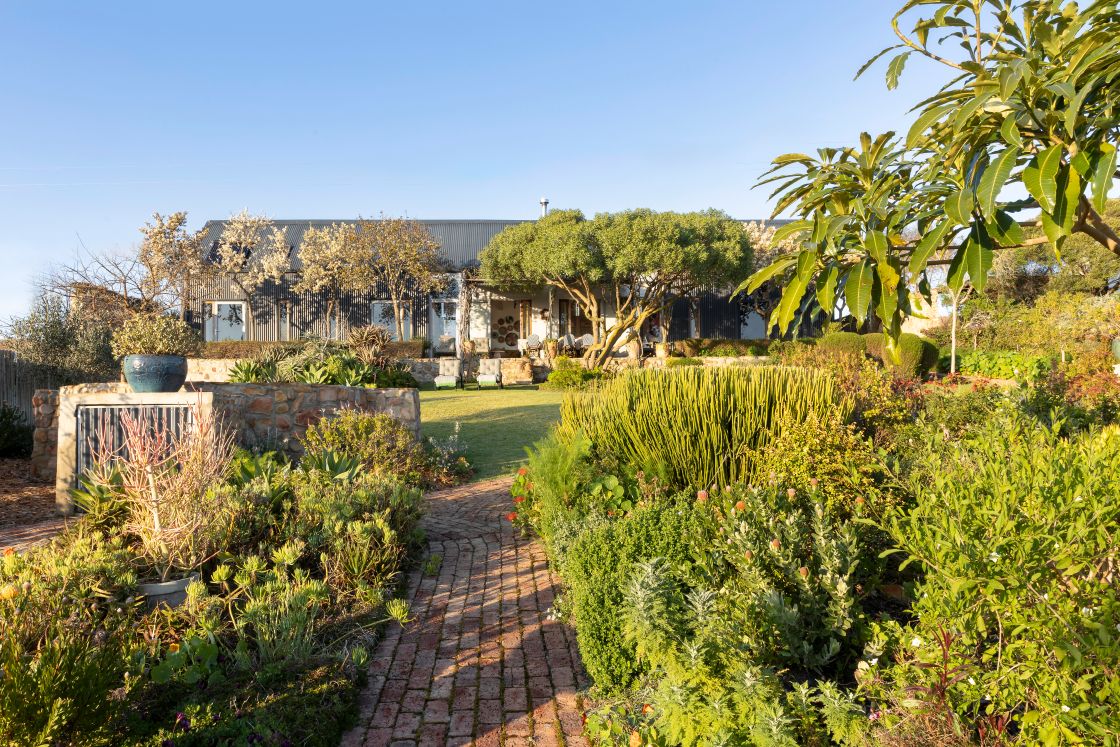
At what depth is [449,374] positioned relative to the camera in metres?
19.4

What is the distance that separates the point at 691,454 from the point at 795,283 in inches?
117

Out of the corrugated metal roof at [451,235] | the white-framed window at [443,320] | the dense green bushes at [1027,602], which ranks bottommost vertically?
the dense green bushes at [1027,602]

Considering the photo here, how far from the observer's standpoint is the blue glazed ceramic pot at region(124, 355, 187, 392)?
6715 mm

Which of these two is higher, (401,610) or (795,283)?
(795,283)

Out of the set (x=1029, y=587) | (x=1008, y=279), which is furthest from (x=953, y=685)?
(x=1008, y=279)

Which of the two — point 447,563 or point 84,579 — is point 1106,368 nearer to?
point 447,563

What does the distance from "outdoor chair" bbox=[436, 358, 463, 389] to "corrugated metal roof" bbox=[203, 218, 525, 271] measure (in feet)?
27.7

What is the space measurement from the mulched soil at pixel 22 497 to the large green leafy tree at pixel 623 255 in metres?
15.0

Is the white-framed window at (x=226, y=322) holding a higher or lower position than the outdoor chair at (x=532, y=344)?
higher

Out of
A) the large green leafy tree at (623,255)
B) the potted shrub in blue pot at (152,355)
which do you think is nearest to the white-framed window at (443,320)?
the large green leafy tree at (623,255)

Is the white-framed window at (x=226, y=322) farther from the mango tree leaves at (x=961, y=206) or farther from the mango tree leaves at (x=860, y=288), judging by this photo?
the mango tree leaves at (x=961, y=206)

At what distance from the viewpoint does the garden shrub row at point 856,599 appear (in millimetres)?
1815

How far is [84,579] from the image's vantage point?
345cm

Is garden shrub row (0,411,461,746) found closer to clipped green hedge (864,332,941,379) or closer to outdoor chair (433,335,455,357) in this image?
clipped green hedge (864,332,941,379)
